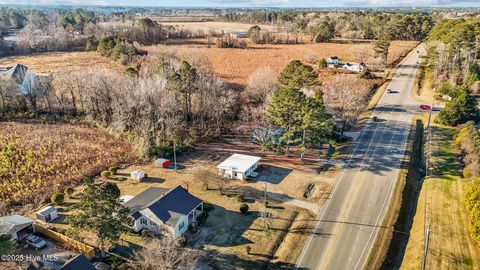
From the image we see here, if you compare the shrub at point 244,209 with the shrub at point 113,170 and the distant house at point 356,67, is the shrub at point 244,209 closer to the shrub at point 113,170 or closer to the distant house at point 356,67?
the shrub at point 113,170

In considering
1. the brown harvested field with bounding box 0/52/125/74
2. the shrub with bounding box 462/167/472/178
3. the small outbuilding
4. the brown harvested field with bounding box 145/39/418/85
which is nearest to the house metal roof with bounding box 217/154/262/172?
the small outbuilding

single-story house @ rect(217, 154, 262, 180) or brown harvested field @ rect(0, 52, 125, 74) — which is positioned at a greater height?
brown harvested field @ rect(0, 52, 125, 74)

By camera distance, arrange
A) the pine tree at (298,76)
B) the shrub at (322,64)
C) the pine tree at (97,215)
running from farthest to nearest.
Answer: the shrub at (322,64) < the pine tree at (298,76) < the pine tree at (97,215)

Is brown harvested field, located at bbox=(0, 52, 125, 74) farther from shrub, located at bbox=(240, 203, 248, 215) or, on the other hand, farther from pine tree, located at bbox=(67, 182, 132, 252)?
pine tree, located at bbox=(67, 182, 132, 252)

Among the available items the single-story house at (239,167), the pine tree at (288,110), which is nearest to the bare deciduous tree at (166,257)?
the single-story house at (239,167)

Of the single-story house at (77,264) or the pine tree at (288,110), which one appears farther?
the pine tree at (288,110)

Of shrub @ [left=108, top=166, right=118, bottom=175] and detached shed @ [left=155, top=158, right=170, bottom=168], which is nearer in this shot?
shrub @ [left=108, top=166, right=118, bottom=175]

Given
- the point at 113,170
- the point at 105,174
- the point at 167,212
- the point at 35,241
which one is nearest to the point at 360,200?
the point at 167,212
